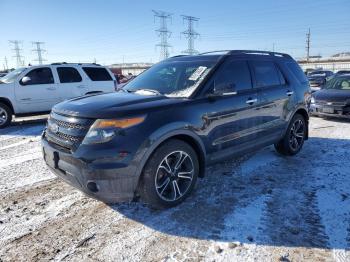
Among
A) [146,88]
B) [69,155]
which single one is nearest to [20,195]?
[69,155]

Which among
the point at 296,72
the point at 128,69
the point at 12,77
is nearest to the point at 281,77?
the point at 296,72

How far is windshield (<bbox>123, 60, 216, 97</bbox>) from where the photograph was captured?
429 centimetres

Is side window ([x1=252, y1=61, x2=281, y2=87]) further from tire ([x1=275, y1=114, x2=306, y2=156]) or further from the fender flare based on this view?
the fender flare

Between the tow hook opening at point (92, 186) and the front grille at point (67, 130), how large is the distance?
41 centimetres

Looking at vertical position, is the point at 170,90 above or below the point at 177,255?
above

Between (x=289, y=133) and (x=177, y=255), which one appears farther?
(x=289, y=133)

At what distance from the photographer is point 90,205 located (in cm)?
406

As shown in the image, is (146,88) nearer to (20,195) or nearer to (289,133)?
(20,195)

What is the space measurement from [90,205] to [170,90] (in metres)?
1.80

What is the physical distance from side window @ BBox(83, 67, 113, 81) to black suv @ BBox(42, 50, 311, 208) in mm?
6445

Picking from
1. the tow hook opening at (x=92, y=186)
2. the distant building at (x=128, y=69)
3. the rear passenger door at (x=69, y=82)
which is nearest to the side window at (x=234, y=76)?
the tow hook opening at (x=92, y=186)

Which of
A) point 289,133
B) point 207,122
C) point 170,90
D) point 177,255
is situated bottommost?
point 177,255

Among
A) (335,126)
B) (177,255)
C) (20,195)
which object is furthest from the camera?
(335,126)

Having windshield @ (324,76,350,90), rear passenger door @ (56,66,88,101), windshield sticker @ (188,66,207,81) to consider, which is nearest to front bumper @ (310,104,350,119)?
windshield @ (324,76,350,90)
